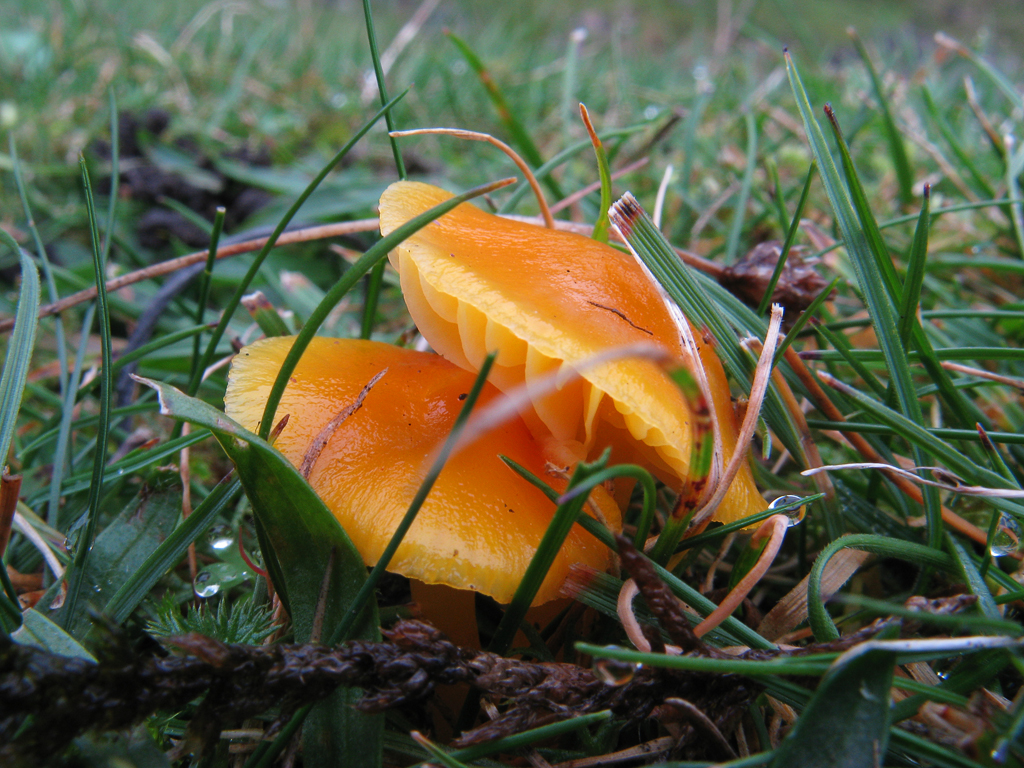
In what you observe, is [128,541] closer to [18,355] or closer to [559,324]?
[18,355]

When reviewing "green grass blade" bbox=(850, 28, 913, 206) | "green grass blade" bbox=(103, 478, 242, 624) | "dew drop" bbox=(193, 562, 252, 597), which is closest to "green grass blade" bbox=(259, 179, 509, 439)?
"green grass blade" bbox=(103, 478, 242, 624)

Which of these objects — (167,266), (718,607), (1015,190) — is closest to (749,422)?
(718,607)

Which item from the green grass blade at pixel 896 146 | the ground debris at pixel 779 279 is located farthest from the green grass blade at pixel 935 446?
the green grass blade at pixel 896 146

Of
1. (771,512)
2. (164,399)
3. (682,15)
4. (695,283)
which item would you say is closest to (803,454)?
(771,512)

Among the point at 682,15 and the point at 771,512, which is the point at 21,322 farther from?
the point at 682,15

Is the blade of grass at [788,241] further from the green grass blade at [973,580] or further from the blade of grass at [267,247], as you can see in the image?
the blade of grass at [267,247]

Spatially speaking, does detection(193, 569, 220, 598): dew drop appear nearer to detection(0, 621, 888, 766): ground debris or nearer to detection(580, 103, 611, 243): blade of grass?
detection(0, 621, 888, 766): ground debris
